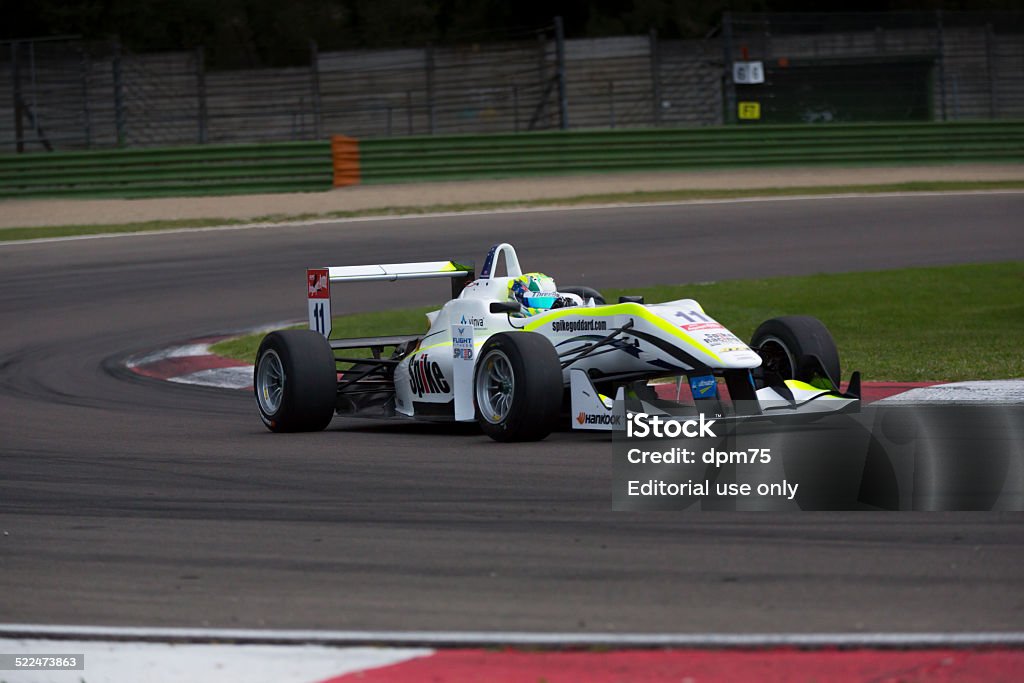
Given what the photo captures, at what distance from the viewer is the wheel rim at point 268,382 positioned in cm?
1090

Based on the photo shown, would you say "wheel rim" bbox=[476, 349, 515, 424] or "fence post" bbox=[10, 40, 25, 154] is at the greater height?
"fence post" bbox=[10, 40, 25, 154]

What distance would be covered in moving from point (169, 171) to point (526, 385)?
22.5 meters

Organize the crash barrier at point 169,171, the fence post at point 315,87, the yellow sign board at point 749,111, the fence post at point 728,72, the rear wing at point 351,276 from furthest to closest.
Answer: the yellow sign board at point 749,111 < the fence post at point 728,72 < the fence post at point 315,87 < the crash barrier at point 169,171 < the rear wing at point 351,276

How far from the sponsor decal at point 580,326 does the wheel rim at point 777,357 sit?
1213 mm

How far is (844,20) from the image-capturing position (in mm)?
35031

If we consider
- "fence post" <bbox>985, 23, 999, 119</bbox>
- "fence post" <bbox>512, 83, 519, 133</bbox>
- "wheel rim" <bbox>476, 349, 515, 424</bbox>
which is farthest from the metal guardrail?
"wheel rim" <bbox>476, 349, 515, 424</bbox>

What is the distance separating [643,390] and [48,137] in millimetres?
26135

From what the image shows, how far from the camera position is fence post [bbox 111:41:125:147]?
101 feet

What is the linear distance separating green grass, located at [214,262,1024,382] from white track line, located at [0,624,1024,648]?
302 inches

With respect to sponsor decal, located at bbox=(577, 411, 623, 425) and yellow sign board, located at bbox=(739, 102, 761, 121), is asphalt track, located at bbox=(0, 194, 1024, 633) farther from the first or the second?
yellow sign board, located at bbox=(739, 102, 761, 121)

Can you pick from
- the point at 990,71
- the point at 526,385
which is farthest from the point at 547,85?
the point at 526,385

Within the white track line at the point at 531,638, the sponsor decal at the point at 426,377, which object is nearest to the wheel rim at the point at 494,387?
the sponsor decal at the point at 426,377

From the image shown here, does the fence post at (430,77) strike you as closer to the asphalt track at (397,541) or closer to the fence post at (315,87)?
the fence post at (315,87)

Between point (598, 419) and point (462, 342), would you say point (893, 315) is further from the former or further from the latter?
point (598, 419)
